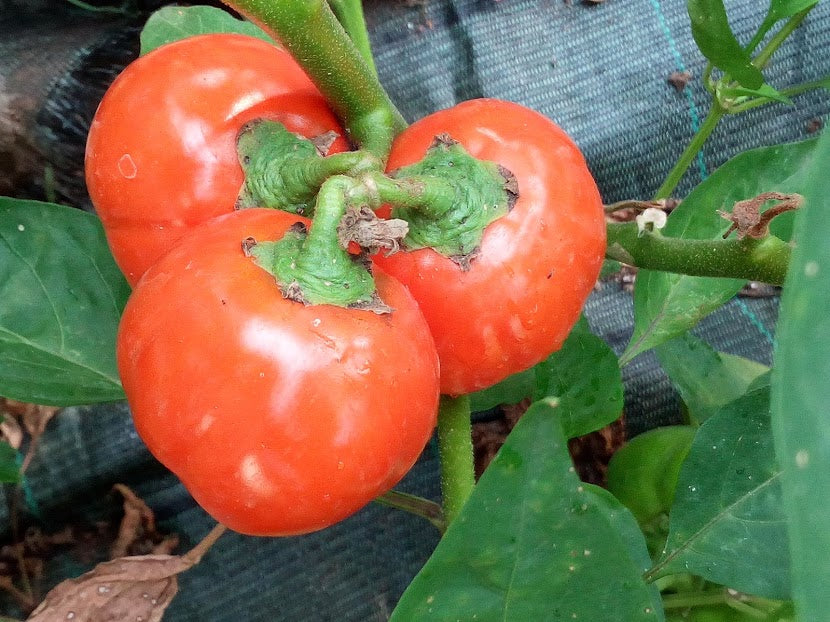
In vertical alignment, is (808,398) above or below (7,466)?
above

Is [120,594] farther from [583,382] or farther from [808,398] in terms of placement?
[808,398]

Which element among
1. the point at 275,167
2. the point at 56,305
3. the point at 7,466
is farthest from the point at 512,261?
the point at 7,466

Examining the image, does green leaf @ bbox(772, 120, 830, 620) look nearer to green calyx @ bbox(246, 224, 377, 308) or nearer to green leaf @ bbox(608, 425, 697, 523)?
green calyx @ bbox(246, 224, 377, 308)

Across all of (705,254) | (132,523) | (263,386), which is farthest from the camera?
(132,523)

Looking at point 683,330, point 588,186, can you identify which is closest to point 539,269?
point 588,186

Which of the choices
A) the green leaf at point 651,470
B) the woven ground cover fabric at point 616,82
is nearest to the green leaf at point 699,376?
the green leaf at point 651,470

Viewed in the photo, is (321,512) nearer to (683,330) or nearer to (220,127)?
(220,127)

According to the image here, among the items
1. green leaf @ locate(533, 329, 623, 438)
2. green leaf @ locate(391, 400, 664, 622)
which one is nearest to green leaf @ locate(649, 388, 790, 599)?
green leaf @ locate(533, 329, 623, 438)
